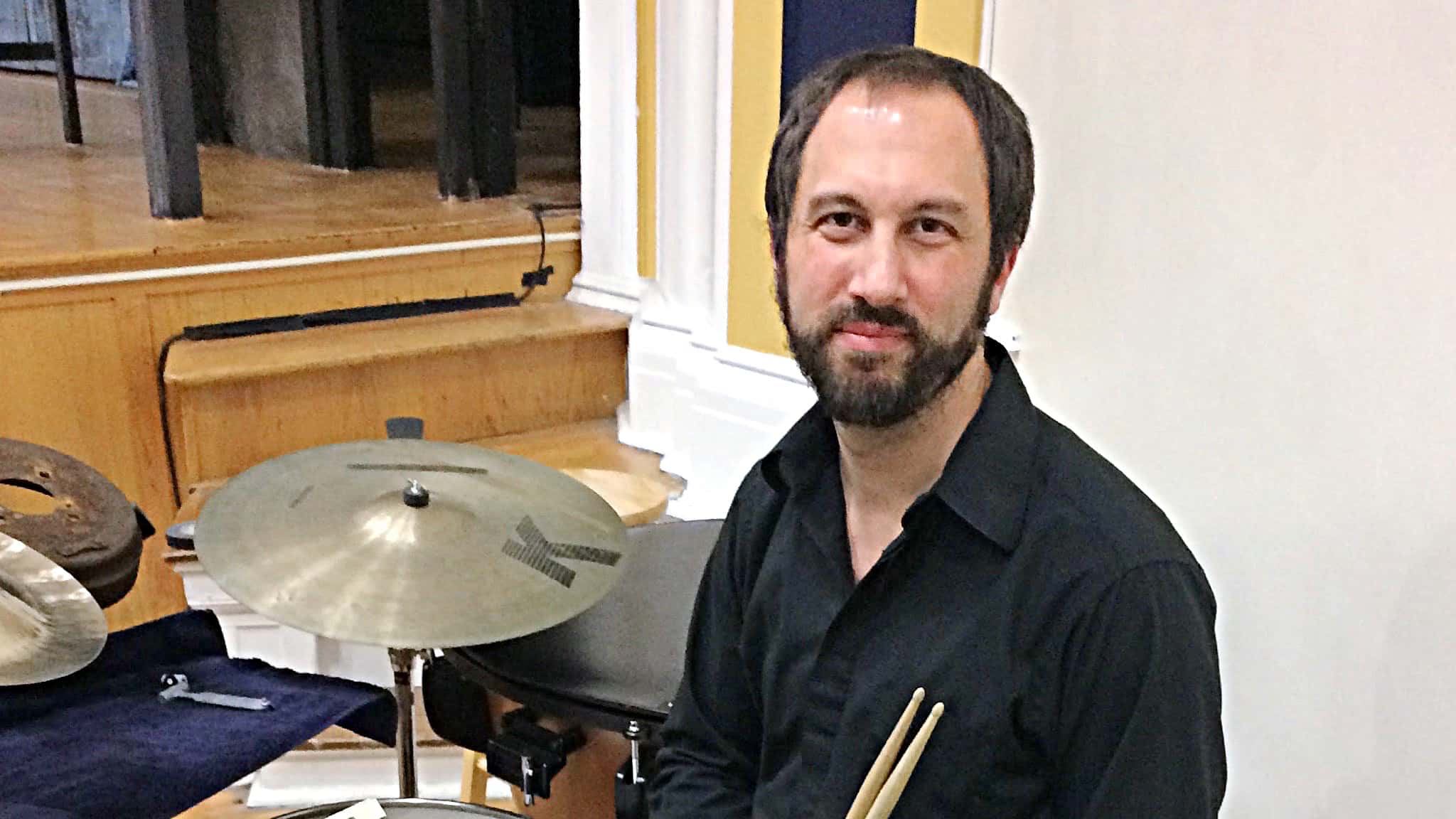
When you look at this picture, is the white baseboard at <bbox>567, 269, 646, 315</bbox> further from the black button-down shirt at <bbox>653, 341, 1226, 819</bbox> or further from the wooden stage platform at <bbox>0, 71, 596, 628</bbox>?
the black button-down shirt at <bbox>653, 341, 1226, 819</bbox>

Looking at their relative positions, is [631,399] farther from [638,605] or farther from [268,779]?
[638,605]

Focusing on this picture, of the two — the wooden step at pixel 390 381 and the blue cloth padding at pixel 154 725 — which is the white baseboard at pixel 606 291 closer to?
the wooden step at pixel 390 381

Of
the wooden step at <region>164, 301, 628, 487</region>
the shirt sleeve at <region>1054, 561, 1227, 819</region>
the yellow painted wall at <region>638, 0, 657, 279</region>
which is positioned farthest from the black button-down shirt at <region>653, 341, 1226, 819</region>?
the yellow painted wall at <region>638, 0, 657, 279</region>

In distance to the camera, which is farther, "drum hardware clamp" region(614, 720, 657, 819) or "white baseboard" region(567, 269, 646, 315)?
"white baseboard" region(567, 269, 646, 315)

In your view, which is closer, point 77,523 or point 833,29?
point 77,523

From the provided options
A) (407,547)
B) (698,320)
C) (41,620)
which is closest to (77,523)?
(41,620)

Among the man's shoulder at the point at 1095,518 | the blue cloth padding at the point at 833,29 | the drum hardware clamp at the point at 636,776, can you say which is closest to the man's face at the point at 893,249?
the man's shoulder at the point at 1095,518

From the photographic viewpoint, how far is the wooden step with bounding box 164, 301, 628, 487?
2.23 meters

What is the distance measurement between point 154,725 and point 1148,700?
1.02 meters

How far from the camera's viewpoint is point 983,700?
87 cm

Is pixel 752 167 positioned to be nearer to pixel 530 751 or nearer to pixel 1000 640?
pixel 530 751

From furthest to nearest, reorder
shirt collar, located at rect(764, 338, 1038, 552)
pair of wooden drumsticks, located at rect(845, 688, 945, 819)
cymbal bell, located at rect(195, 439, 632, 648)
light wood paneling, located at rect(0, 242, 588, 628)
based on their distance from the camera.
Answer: light wood paneling, located at rect(0, 242, 588, 628) < cymbal bell, located at rect(195, 439, 632, 648) < shirt collar, located at rect(764, 338, 1038, 552) < pair of wooden drumsticks, located at rect(845, 688, 945, 819)

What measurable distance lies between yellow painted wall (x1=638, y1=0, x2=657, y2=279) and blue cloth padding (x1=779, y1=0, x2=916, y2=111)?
43 cm

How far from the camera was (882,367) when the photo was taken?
89 cm
